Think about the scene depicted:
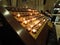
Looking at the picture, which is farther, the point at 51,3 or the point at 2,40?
the point at 51,3

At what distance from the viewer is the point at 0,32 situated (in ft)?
6.74

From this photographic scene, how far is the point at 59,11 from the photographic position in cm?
757

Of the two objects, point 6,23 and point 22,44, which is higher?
point 6,23

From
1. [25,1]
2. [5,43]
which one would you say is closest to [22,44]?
[5,43]

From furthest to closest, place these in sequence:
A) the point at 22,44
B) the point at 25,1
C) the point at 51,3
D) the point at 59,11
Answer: the point at 51,3 → the point at 59,11 → the point at 25,1 → the point at 22,44

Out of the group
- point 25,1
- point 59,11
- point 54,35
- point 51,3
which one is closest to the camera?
point 25,1

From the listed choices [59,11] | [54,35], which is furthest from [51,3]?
[54,35]

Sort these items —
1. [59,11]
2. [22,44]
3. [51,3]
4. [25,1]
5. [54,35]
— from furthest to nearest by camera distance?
[51,3] < [59,11] < [54,35] < [25,1] < [22,44]

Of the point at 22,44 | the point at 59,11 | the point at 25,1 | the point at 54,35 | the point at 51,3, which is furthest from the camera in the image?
the point at 51,3

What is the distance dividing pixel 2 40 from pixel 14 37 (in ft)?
0.71

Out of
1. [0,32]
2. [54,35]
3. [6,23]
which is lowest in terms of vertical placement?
[54,35]

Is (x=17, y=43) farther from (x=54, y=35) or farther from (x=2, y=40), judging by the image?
(x=54, y=35)

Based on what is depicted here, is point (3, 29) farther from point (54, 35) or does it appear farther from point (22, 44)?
point (54, 35)

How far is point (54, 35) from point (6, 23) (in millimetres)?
4934
